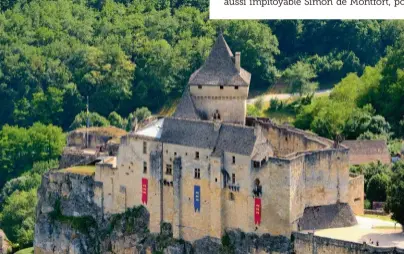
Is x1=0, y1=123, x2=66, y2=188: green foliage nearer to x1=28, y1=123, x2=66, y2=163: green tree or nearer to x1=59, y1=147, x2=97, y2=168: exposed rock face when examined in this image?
x1=28, y1=123, x2=66, y2=163: green tree

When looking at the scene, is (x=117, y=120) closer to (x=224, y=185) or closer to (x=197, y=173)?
(x=197, y=173)

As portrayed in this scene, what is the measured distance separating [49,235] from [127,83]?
45.9m

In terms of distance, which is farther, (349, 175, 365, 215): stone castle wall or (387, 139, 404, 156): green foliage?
(387, 139, 404, 156): green foliage

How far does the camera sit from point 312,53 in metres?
137

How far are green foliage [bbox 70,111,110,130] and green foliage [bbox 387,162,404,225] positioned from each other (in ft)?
172

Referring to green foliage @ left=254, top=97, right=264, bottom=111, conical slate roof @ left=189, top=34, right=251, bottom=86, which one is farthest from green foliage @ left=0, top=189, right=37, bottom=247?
conical slate roof @ left=189, top=34, right=251, bottom=86

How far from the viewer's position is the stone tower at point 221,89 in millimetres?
80188

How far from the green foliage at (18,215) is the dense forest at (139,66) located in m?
0.15

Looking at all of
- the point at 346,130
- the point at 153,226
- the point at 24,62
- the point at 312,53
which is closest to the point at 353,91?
the point at 346,130

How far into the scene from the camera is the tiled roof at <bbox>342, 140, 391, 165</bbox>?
93938mm

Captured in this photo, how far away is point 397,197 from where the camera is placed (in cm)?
7331

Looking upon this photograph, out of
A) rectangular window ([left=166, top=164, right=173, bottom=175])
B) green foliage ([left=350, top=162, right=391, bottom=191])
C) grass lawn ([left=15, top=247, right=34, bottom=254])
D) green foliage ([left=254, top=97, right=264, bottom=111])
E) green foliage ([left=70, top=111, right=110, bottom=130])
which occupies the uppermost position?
green foliage ([left=254, top=97, right=264, bottom=111])

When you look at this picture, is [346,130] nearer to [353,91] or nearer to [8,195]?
[353,91]

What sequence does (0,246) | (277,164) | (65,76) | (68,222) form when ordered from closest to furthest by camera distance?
(277,164) → (68,222) → (0,246) → (65,76)
